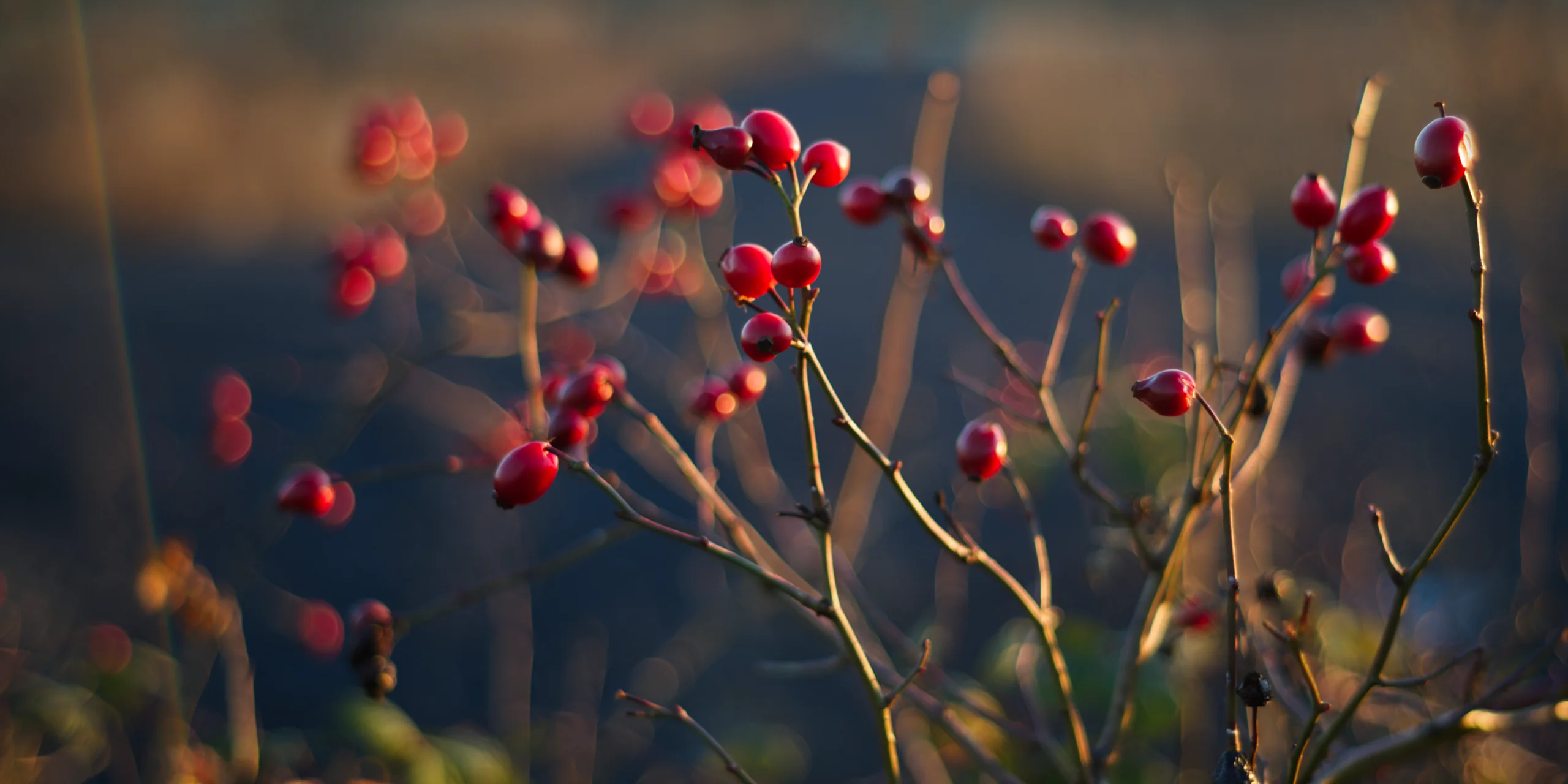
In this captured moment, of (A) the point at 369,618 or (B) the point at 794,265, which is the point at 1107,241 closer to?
(B) the point at 794,265

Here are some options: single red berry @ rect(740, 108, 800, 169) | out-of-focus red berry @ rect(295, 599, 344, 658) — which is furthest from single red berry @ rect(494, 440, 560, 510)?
out-of-focus red berry @ rect(295, 599, 344, 658)

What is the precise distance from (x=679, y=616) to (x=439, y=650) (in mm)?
787

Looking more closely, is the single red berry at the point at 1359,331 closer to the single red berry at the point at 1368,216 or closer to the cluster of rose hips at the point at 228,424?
the single red berry at the point at 1368,216

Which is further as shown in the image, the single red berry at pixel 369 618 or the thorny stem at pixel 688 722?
the single red berry at pixel 369 618

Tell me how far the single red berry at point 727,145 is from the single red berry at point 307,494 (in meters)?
0.58

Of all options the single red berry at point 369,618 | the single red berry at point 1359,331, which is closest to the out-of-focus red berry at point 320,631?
the single red berry at point 369,618

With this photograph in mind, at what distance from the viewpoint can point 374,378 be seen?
81.4 inches

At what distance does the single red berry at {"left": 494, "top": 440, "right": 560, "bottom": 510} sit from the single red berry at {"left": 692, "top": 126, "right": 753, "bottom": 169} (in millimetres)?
258

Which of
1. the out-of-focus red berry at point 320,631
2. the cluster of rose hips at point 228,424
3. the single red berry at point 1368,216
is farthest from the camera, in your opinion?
the out-of-focus red berry at point 320,631

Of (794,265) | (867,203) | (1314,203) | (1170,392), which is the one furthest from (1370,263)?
(794,265)

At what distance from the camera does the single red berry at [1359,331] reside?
103cm

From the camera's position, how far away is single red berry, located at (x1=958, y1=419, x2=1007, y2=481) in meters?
0.86

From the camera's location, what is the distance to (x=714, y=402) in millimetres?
1094

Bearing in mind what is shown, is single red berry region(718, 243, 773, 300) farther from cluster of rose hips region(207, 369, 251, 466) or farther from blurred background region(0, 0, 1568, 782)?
cluster of rose hips region(207, 369, 251, 466)
